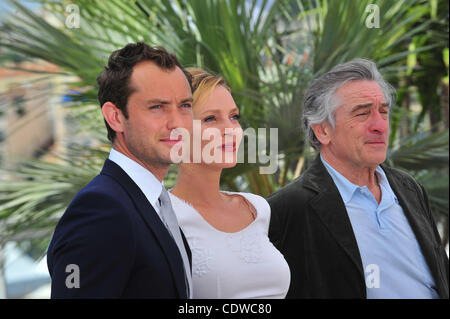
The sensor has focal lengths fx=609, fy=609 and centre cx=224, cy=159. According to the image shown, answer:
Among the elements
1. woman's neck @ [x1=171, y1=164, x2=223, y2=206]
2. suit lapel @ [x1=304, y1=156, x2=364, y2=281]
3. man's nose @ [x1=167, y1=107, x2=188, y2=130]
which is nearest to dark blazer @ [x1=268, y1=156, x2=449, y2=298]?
suit lapel @ [x1=304, y1=156, x2=364, y2=281]

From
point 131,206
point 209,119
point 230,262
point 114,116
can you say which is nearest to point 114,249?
point 131,206

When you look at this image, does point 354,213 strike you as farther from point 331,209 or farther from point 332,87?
point 332,87

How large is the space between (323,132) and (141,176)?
2.90 feet

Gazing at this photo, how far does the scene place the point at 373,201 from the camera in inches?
74.5

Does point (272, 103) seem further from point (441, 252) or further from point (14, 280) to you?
point (14, 280)

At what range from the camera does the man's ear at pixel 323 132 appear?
6.40 feet

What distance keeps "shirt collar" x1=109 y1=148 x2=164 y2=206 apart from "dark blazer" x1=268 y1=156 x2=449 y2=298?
2.23ft

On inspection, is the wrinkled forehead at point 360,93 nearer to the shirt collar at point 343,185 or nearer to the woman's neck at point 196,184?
the shirt collar at point 343,185

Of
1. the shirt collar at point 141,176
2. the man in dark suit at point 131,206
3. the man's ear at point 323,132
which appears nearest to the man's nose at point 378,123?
the man's ear at point 323,132

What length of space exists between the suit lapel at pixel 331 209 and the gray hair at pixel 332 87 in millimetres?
147

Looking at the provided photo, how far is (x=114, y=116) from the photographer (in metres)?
1.28

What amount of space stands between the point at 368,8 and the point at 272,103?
619 millimetres

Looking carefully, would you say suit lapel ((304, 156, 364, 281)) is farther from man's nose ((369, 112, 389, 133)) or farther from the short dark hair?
the short dark hair
